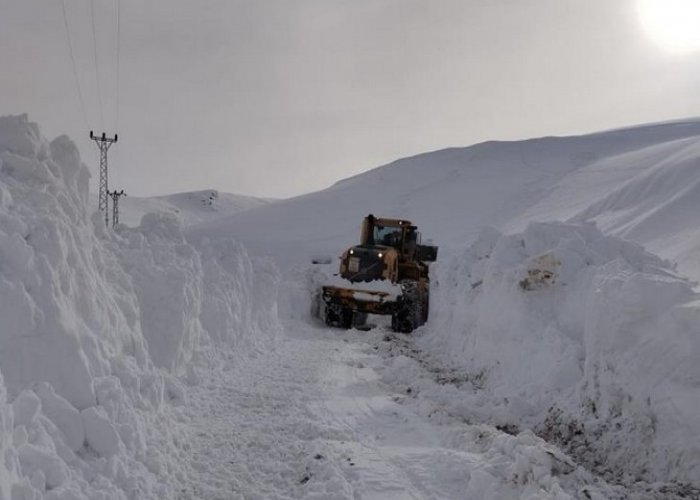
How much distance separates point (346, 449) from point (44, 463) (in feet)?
9.38

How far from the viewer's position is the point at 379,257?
55.6 feet

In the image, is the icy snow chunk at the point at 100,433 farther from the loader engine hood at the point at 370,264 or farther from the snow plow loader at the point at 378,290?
the loader engine hood at the point at 370,264

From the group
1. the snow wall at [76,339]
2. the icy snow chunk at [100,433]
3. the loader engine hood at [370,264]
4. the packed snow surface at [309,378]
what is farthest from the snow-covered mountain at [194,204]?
the icy snow chunk at [100,433]

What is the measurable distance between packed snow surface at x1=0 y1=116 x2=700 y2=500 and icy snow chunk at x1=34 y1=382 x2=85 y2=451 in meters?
0.01

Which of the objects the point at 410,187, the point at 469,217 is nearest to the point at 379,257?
the point at 469,217

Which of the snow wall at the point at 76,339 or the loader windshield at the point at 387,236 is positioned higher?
the loader windshield at the point at 387,236

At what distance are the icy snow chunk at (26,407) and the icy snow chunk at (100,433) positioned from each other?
18.9 inches

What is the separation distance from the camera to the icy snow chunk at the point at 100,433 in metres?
4.18

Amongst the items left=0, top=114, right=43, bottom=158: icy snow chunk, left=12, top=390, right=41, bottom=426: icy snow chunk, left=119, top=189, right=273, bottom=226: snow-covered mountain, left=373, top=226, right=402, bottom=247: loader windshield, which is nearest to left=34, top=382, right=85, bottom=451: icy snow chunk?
left=12, top=390, right=41, bottom=426: icy snow chunk

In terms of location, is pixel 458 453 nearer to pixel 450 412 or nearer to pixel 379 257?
pixel 450 412

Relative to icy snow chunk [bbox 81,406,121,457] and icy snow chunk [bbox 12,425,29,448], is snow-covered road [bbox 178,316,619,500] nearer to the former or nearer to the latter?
icy snow chunk [bbox 81,406,121,457]

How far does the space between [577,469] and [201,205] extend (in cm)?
16693

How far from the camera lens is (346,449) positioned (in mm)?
5758

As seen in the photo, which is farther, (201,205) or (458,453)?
(201,205)
